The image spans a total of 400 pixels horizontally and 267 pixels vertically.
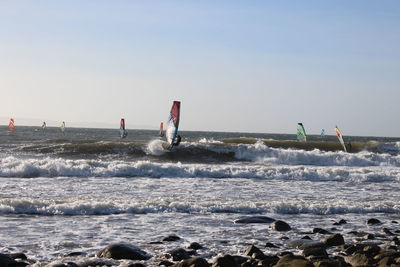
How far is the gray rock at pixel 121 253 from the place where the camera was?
7.77 meters

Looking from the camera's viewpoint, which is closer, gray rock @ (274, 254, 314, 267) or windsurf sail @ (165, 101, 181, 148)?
gray rock @ (274, 254, 314, 267)

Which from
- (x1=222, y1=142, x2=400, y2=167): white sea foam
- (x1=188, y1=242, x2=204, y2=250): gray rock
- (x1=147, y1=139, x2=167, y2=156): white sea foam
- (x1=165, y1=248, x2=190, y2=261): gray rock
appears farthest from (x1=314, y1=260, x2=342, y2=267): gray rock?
(x1=147, y1=139, x2=167, y2=156): white sea foam

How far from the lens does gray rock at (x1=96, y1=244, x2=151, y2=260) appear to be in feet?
25.5

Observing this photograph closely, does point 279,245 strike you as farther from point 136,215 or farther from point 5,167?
point 5,167

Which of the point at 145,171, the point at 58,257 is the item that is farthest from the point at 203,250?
the point at 145,171

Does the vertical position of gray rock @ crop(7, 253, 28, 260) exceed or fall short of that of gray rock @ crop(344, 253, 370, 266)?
it falls short

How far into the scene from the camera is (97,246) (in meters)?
8.55

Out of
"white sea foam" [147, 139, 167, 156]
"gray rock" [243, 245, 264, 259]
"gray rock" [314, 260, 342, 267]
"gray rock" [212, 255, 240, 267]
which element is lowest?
"gray rock" [243, 245, 264, 259]

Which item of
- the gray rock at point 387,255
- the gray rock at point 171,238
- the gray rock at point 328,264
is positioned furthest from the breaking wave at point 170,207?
the gray rock at point 328,264

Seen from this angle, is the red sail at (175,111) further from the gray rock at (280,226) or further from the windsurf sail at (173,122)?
the gray rock at (280,226)

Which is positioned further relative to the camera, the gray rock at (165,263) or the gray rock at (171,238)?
the gray rock at (171,238)

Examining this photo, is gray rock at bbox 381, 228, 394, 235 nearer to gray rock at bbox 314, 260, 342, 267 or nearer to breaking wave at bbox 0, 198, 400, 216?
breaking wave at bbox 0, 198, 400, 216

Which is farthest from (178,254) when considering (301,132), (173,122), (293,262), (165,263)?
(301,132)

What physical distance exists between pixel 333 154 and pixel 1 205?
25.8 m
